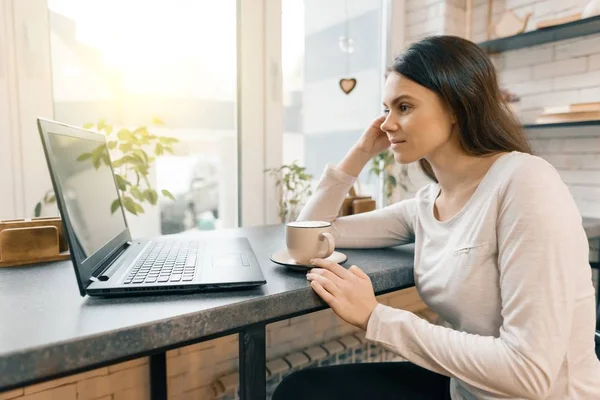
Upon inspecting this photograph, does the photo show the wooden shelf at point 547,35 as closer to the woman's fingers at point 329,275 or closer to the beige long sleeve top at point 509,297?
the beige long sleeve top at point 509,297

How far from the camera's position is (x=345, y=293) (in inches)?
29.5

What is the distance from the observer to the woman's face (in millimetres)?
840

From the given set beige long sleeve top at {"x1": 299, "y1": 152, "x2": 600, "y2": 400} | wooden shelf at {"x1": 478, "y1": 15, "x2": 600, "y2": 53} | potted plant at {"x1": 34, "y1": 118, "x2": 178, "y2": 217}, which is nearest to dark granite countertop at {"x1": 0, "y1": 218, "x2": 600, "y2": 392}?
beige long sleeve top at {"x1": 299, "y1": 152, "x2": 600, "y2": 400}

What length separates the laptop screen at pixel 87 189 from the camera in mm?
688

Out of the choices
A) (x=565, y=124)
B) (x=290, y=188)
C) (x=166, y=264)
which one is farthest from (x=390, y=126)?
(x=565, y=124)

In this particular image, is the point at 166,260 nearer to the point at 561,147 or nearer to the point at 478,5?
the point at 561,147

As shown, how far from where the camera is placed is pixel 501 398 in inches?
28.5

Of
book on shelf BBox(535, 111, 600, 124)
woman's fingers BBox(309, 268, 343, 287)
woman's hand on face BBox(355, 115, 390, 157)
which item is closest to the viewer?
woman's fingers BBox(309, 268, 343, 287)

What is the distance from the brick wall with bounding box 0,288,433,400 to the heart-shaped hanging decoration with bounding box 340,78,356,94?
102 cm

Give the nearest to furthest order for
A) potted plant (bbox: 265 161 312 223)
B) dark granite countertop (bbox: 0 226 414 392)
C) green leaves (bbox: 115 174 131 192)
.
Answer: dark granite countertop (bbox: 0 226 414 392), green leaves (bbox: 115 174 131 192), potted plant (bbox: 265 161 312 223)

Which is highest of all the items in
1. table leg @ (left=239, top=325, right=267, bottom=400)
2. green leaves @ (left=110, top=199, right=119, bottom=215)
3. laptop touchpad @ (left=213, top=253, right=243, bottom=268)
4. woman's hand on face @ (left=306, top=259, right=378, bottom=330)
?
green leaves @ (left=110, top=199, right=119, bottom=215)

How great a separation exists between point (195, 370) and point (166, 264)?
73 centimetres

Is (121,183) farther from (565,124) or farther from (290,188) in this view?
(565,124)

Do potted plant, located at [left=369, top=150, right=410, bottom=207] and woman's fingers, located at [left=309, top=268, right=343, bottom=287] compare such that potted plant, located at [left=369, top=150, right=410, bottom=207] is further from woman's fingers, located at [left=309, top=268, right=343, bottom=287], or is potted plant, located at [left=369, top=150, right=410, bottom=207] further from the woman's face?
woman's fingers, located at [left=309, top=268, right=343, bottom=287]
